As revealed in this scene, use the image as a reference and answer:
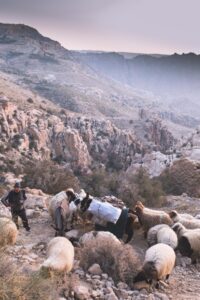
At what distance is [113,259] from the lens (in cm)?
1007

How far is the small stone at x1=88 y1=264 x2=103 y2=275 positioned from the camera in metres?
9.91

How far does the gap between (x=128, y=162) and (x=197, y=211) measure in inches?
2201

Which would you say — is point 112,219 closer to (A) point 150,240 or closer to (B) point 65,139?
(A) point 150,240

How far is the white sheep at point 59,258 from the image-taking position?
29.0 feet

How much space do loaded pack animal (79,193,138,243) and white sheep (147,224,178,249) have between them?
621 millimetres

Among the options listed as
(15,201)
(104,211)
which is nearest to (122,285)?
(104,211)

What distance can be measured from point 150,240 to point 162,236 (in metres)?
0.55

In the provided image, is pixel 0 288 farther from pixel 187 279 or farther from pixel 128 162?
pixel 128 162

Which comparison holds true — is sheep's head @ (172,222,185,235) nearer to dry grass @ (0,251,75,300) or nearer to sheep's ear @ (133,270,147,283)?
sheep's ear @ (133,270,147,283)

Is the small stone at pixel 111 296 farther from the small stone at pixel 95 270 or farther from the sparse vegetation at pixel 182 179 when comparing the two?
the sparse vegetation at pixel 182 179

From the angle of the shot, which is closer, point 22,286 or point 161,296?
point 22,286

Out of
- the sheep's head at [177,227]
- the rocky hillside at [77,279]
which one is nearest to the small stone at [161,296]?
the rocky hillside at [77,279]

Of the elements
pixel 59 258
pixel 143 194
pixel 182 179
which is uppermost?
pixel 59 258

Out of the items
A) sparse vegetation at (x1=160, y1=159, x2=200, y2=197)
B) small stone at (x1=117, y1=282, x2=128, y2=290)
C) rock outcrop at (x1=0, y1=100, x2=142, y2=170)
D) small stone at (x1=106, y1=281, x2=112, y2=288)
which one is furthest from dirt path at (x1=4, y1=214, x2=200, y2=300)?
rock outcrop at (x1=0, y1=100, x2=142, y2=170)
